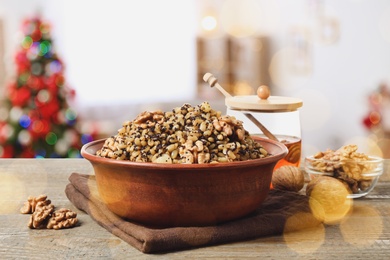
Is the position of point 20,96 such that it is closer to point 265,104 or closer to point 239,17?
point 265,104

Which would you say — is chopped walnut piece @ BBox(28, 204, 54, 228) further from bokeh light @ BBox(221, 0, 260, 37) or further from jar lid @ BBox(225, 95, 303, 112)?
bokeh light @ BBox(221, 0, 260, 37)

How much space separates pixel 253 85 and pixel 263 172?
6579 millimetres

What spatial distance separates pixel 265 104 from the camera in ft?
4.24

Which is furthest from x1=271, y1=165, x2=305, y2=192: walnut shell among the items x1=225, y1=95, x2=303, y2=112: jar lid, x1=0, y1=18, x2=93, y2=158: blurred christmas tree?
x1=0, y1=18, x2=93, y2=158: blurred christmas tree

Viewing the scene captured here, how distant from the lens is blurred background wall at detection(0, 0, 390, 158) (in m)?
4.92

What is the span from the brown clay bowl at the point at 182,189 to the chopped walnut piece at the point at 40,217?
0.42 feet

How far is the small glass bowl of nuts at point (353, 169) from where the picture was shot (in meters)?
1.24

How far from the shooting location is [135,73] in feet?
24.0

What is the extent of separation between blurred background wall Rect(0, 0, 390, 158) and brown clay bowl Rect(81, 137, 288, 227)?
12.0 ft

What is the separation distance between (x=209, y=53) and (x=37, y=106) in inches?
173

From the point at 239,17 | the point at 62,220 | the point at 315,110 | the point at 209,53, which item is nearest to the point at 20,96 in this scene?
the point at 62,220

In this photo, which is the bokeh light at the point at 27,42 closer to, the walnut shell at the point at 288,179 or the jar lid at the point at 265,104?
the jar lid at the point at 265,104

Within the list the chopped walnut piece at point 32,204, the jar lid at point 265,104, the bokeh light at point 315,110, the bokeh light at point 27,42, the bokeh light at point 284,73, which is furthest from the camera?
the bokeh light at point 284,73

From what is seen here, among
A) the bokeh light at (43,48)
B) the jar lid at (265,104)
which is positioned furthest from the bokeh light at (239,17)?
the jar lid at (265,104)
